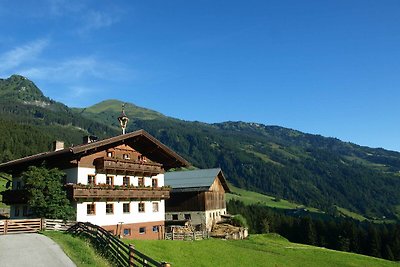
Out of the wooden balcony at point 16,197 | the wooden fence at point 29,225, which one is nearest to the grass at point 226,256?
the wooden fence at point 29,225

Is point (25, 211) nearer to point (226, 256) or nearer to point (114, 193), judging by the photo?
point (114, 193)

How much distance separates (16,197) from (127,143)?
41.5ft

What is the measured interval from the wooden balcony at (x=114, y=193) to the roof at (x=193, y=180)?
1764cm

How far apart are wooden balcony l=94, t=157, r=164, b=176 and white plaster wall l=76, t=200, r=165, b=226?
331cm

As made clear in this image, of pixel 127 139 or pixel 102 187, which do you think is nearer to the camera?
pixel 102 187

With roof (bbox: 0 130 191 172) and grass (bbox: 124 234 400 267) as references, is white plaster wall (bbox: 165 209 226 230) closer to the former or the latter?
grass (bbox: 124 234 400 267)

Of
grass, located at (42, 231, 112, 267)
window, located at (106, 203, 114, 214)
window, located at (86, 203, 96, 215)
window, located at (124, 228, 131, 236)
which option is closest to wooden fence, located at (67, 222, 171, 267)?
grass, located at (42, 231, 112, 267)

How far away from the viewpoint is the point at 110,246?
24.7m

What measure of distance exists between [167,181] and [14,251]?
4768cm

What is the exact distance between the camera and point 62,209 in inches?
1385

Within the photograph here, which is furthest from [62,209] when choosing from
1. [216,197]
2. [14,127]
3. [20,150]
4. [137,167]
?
[14,127]

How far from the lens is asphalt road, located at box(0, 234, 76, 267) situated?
69.3 ft

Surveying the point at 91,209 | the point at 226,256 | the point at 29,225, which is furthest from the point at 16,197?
the point at 226,256

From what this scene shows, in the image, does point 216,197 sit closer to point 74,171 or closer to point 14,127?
point 74,171
